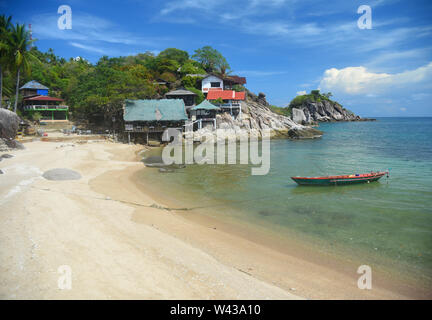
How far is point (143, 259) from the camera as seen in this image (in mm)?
7004

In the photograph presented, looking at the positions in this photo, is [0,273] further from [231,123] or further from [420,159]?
[231,123]

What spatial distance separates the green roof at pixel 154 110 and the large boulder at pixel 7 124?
1434cm

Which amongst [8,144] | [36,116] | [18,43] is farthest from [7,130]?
[36,116]

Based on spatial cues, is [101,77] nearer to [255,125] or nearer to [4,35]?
[4,35]

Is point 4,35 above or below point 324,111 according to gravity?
below

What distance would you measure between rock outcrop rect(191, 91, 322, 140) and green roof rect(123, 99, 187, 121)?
578cm

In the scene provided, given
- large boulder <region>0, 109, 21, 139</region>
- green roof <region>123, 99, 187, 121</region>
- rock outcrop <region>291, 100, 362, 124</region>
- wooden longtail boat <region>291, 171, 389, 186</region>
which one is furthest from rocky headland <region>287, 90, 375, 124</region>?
large boulder <region>0, 109, 21, 139</region>

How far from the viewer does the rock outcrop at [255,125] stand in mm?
46281

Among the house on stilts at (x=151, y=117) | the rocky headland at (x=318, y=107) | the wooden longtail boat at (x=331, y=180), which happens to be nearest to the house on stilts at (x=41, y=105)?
the house on stilts at (x=151, y=117)

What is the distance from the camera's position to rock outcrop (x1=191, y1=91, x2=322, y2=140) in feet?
152

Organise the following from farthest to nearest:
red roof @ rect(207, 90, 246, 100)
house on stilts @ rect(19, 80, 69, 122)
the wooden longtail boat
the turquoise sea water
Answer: red roof @ rect(207, 90, 246, 100) → house on stilts @ rect(19, 80, 69, 122) → the wooden longtail boat → the turquoise sea water

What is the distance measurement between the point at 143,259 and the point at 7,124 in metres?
23.7

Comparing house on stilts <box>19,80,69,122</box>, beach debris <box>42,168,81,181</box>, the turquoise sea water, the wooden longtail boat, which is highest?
house on stilts <box>19,80,69,122</box>

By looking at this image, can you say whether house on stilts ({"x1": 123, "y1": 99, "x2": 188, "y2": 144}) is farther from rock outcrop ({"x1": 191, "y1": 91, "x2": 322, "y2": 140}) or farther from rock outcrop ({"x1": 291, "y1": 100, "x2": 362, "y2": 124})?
rock outcrop ({"x1": 291, "y1": 100, "x2": 362, "y2": 124})
